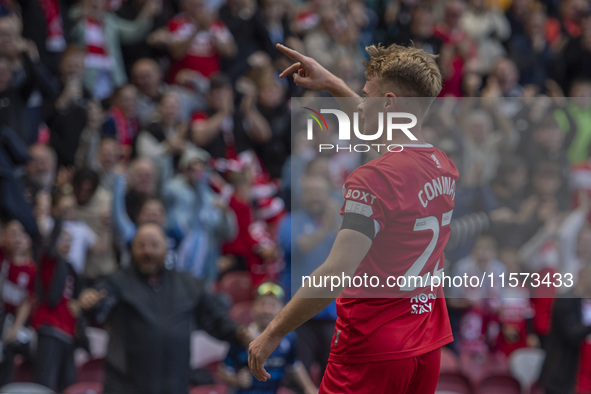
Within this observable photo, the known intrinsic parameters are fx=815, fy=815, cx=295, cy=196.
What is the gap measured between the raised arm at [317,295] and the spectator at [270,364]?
287 centimetres

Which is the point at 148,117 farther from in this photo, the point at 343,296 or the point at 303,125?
the point at 343,296

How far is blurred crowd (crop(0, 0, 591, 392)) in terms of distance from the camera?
22.3 feet

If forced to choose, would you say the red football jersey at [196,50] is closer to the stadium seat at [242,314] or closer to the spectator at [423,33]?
the spectator at [423,33]

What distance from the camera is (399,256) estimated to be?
3170 millimetres

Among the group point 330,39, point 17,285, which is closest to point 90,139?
point 17,285

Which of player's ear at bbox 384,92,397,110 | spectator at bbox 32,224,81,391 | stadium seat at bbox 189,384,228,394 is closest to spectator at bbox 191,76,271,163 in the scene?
spectator at bbox 32,224,81,391

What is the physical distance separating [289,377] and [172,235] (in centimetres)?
194

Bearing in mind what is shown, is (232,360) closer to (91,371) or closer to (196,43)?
(91,371)

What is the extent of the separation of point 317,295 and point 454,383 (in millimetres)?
4111

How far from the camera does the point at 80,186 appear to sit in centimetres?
727

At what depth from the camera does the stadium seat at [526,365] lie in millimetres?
6775

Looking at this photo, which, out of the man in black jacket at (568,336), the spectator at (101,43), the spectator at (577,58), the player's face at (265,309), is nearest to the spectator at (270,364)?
the player's face at (265,309)

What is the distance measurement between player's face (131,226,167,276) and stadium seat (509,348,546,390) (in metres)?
3.08

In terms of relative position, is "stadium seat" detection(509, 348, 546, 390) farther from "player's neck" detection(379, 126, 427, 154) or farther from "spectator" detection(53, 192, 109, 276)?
"player's neck" detection(379, 126, 427, 154)
